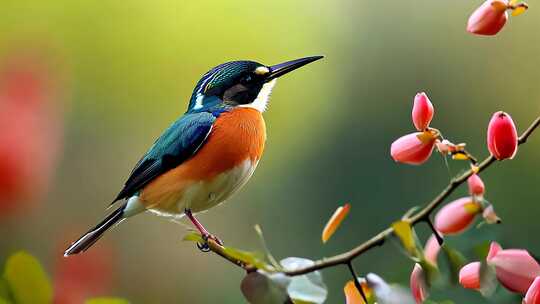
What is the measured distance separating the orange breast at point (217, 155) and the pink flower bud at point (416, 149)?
1.84 ft

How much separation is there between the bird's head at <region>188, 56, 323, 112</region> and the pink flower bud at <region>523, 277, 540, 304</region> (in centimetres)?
68

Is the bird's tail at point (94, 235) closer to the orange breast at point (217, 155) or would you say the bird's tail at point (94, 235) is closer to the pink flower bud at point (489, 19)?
the orange breast at point (217, 155)

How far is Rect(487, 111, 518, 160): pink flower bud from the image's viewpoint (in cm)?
73

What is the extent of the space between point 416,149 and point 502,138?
0.07 metres

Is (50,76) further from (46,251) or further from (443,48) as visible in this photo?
(443,48)

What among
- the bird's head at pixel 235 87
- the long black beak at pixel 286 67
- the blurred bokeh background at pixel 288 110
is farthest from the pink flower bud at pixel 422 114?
the blurred bokeh background at pixel 288 110

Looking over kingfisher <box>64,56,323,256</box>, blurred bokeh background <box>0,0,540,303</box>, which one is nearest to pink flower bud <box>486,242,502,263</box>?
kingfisher <box>64,56,323,256</box>

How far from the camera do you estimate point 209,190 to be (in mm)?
1274

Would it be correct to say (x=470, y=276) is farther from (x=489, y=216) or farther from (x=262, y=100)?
(x=262, y=100)

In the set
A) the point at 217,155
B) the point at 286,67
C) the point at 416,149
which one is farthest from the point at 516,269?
the point at 217,155

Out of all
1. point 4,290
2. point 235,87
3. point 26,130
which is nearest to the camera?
Result: point 4,290

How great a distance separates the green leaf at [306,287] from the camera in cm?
70

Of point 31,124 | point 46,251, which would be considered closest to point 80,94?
point 46,251

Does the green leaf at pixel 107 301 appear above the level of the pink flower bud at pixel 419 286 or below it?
above
